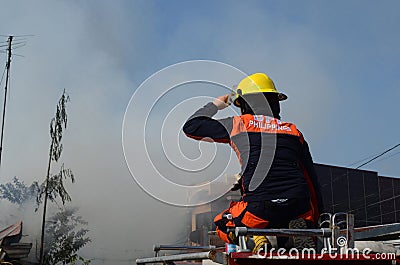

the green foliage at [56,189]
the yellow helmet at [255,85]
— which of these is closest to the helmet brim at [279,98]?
the yellow helmet at [255,85]

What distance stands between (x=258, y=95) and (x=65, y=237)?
23.5 m

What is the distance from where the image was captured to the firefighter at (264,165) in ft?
15.2

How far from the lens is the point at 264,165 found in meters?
4.80

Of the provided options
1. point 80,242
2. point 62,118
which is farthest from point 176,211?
point 62,118

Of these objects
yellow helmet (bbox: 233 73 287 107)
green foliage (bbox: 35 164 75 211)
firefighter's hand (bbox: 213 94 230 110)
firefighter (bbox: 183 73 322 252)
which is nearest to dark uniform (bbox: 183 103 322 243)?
firefighter (bbox: 183 73 322 252)

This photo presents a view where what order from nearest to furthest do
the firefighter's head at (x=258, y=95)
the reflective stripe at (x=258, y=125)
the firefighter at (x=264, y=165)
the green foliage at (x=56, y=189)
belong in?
the firefighter at (x=264, y=165), the reflective stripe at (x=258, y=125), the firefighter's head at (x=258, y=95), the green foliage at (x=56, y=189)

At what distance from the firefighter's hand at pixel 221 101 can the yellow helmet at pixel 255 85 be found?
76 mm

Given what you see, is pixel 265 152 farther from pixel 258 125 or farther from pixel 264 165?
pixel 258 125

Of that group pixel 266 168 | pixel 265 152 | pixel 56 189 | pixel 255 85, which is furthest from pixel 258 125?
pixel 56 189

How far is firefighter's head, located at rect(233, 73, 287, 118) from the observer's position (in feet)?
17.1

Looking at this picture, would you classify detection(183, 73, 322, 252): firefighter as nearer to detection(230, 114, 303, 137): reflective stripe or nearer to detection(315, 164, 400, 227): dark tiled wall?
detection(230, 114, 303, 137): reflective stripe

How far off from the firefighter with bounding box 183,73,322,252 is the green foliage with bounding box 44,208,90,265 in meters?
22.1

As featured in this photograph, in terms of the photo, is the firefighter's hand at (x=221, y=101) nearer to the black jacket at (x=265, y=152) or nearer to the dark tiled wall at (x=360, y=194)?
the black jacket at (x=265, y=152)

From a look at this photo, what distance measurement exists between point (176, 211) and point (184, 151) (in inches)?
1053
